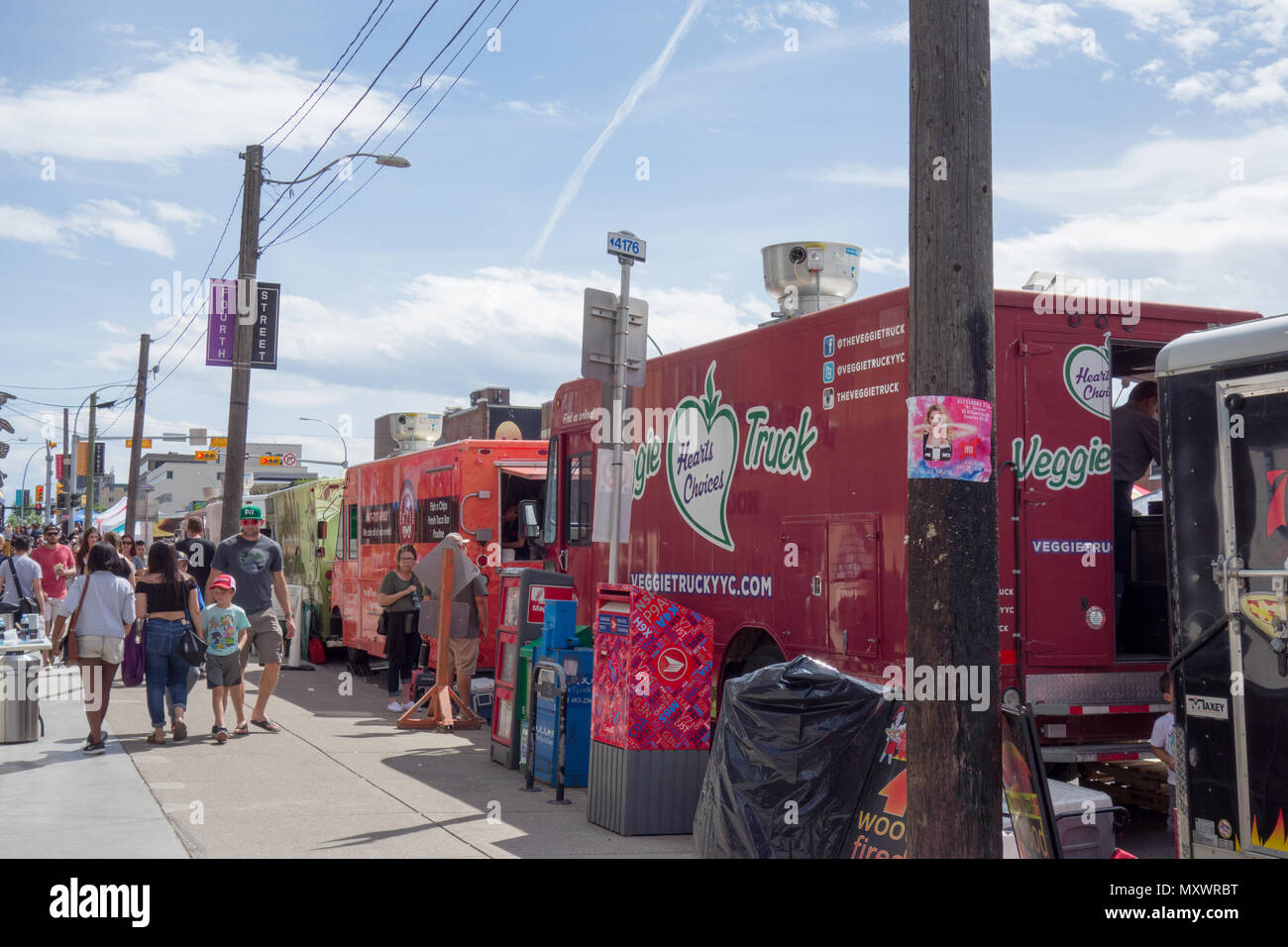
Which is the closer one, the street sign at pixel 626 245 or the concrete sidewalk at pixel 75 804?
the concrete sidewalk at pixel 75 804

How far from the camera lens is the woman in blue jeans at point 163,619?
10.5 m

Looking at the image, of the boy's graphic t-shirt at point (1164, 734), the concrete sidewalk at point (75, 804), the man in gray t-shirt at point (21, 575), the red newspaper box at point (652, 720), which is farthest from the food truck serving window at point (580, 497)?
the man in gray t-shirt at point (21, 575)

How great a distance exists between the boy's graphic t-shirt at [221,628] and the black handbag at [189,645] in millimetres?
138

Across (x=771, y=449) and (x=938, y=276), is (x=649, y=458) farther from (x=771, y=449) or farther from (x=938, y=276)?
(x=938, y=276)

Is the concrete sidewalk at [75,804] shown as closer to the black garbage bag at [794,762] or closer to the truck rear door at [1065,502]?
the black garbage bag at [794,762]

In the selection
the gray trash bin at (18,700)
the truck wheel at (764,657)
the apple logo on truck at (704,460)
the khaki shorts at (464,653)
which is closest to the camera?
the truck wheel at (764,657)

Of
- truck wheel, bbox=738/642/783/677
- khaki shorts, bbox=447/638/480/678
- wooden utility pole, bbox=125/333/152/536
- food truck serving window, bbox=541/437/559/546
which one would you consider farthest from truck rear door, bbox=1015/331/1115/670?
wooden utility pole, bbox=125/333/152/536

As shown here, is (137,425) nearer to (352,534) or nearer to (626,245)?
(352,534)

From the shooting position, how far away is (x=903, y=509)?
23.4ft

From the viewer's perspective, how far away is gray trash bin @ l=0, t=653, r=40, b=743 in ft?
35.4

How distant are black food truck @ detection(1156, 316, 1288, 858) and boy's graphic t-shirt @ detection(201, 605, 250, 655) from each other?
27.2ft
